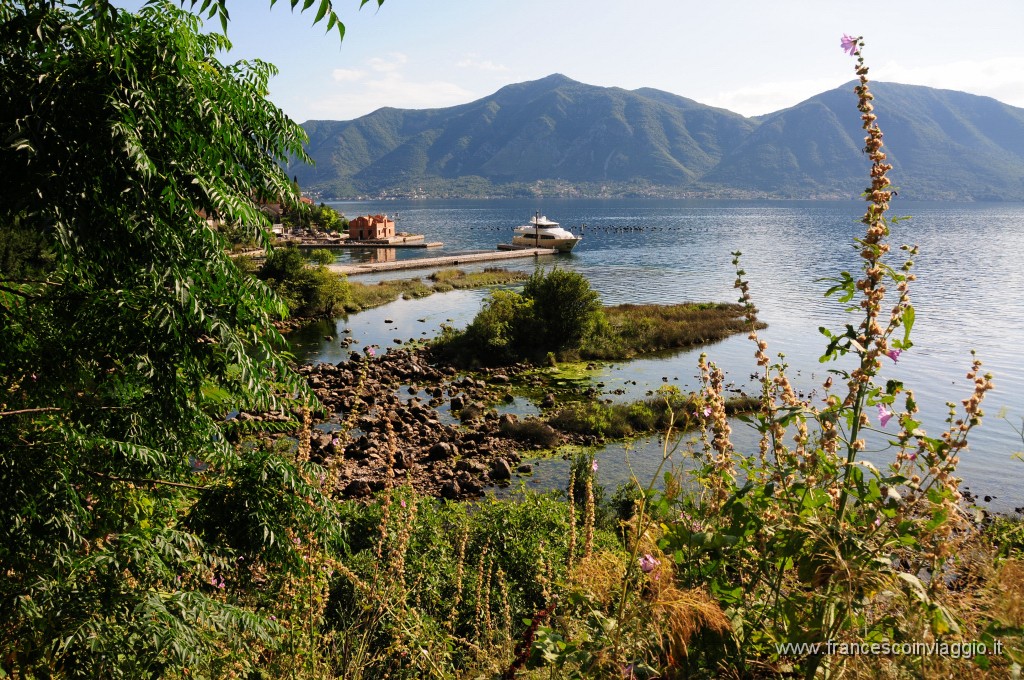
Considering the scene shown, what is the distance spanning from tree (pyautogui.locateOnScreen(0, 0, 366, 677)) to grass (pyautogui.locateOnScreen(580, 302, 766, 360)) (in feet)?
80.2

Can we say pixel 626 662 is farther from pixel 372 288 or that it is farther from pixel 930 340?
pixel 372 288

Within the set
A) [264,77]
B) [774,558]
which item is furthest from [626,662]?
[264,77]

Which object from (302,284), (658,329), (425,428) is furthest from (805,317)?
(302,284)

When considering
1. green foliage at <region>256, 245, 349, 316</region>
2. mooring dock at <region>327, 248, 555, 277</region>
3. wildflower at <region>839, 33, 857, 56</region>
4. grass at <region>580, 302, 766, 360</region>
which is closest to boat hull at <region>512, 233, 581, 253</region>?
mooring dock at <region>327, 248, 555, 277</region>

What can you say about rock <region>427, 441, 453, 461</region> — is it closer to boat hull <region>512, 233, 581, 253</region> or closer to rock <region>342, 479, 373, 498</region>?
rock <region>342, 479, 373, 498</region>

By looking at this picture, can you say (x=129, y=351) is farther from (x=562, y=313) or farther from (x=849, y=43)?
(x=562, y=313)

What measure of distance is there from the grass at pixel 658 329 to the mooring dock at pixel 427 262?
2632 cm

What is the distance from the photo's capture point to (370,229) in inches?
3447

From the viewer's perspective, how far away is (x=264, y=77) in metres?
5.29

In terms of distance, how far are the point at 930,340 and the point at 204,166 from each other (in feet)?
113

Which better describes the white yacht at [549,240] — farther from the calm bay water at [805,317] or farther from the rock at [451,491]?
the rock at [451,491]

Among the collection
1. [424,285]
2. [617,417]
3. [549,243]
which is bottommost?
[617,417]

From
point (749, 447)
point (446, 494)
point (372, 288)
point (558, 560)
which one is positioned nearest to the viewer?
point (558, 560)

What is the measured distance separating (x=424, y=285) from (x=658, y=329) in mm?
22523
